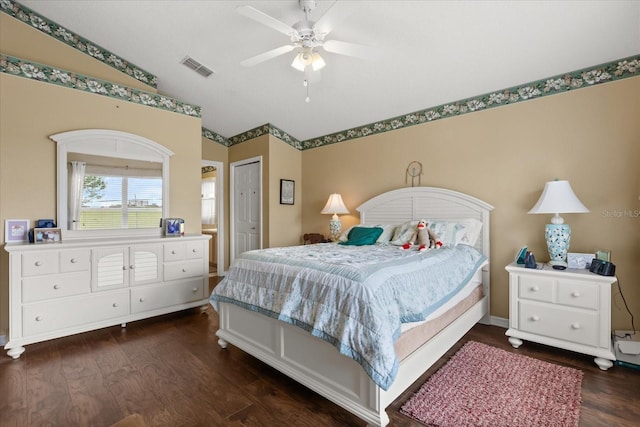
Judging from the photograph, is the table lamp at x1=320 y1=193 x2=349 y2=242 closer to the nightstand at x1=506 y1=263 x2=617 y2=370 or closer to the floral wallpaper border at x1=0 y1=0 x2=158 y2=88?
the nightstand at x1=506 y1=263 x2=617 y2=370

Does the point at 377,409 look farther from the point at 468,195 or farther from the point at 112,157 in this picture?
the point at 112,157

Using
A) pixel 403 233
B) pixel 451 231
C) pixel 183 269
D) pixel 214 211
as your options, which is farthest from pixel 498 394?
pixel 214 211

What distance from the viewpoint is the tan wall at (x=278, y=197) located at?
4.76 metres

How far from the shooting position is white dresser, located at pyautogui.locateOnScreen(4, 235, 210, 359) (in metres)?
2.51

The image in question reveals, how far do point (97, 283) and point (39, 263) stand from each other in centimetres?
47

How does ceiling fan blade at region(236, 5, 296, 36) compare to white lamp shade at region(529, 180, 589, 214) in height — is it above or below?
above

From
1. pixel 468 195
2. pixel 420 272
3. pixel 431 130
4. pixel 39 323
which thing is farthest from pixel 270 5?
pixel 39 323

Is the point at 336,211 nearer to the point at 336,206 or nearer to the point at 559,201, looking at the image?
the point at 336,206

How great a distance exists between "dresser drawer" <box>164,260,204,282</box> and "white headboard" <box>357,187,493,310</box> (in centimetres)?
218

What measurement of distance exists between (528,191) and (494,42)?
1.41 m

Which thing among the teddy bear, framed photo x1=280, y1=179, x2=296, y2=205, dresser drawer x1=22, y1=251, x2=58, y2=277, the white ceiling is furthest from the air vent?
the teddy bear

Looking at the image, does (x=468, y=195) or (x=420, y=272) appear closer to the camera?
(x=420, y=272)

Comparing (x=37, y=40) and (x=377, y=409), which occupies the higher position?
(x=37, y=40)

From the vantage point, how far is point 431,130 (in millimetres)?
3586
